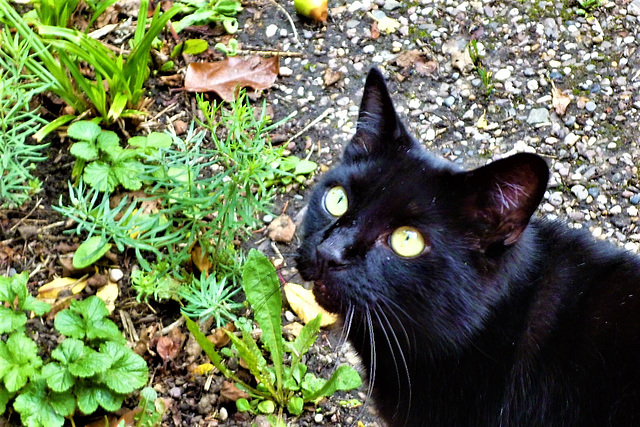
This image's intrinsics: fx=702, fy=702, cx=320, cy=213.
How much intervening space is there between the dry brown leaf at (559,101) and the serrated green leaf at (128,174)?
1935 mm

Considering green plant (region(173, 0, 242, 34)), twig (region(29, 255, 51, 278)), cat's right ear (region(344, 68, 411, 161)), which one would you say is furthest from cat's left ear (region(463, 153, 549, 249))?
green plant (region(173, 0, 242, 34))

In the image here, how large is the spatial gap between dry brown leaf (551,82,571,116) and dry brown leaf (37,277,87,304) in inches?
88.3

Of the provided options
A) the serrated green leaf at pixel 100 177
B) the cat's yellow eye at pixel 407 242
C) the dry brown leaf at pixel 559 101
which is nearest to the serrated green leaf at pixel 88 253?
the serrated green leaf at pixel 100 177

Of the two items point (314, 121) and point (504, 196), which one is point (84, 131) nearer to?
point (314, 121)

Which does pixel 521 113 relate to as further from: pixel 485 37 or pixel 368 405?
pixel 368 405

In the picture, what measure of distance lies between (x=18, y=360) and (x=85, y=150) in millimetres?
952

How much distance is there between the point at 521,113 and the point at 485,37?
0.50 m

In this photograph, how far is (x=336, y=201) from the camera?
7.24ft

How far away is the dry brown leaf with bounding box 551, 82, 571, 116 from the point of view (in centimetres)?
329

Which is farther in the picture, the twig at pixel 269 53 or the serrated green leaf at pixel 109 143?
the twig at pixel 269 53

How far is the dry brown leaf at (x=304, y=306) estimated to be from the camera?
9.11 ft

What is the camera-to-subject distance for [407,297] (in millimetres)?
2014

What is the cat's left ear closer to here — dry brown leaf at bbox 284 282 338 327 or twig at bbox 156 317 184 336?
dry brown leaf at bbox 284 282 338 327

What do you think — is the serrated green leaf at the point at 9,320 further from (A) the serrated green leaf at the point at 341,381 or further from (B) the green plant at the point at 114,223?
(A) the serrated green leaf at the point at 341,381
